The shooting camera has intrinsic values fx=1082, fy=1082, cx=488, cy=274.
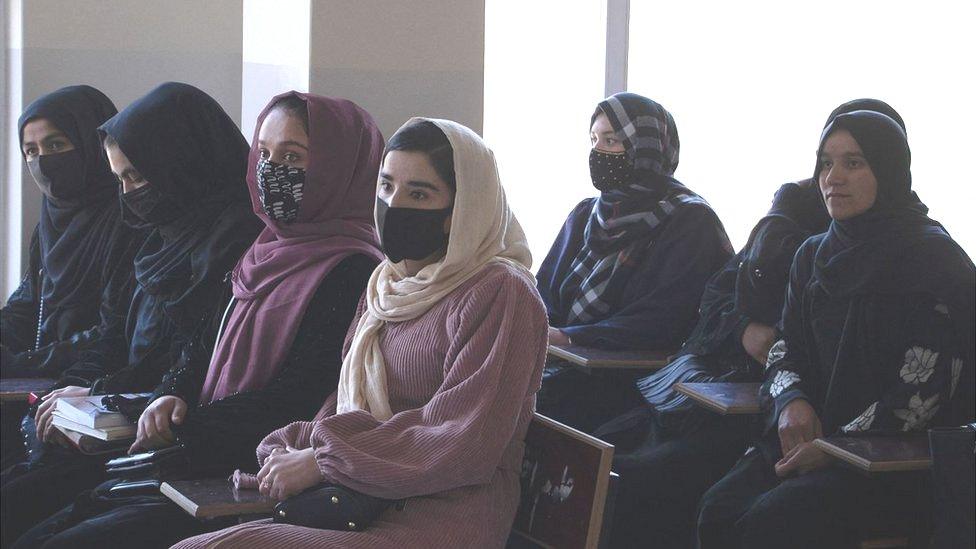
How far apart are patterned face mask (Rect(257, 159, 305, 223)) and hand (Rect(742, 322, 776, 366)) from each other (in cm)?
133

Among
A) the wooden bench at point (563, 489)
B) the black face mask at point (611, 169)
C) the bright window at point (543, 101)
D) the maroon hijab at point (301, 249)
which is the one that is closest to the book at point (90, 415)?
the maroon hijab at point (301, 249)

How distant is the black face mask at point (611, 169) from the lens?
369 cm

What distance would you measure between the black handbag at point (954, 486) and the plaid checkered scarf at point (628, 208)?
62.3 inches

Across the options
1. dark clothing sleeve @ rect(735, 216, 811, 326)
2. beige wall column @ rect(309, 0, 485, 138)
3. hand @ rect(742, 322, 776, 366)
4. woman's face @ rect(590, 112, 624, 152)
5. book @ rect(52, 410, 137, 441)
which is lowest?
book @ rect(52, 410, 137, 441)

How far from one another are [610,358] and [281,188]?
45.1 inches

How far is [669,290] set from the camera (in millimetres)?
3463

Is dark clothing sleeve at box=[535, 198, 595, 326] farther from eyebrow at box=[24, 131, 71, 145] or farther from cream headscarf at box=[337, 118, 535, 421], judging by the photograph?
eyebrow at box=[24, 131, 71, 145]

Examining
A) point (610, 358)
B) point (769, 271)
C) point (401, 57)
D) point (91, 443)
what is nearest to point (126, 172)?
point (91, 443)

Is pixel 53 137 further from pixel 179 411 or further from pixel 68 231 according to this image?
pixel 179 411

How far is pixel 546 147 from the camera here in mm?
4793

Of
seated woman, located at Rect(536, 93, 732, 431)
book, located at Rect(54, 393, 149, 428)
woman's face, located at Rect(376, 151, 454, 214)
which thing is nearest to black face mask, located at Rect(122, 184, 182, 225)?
book, located at Rect(54, 393, 149, 428)

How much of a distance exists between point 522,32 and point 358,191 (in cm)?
213

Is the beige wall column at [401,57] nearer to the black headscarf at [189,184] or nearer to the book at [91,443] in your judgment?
the black headscarf at [189,184]

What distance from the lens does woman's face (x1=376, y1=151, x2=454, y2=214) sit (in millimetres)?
2229
